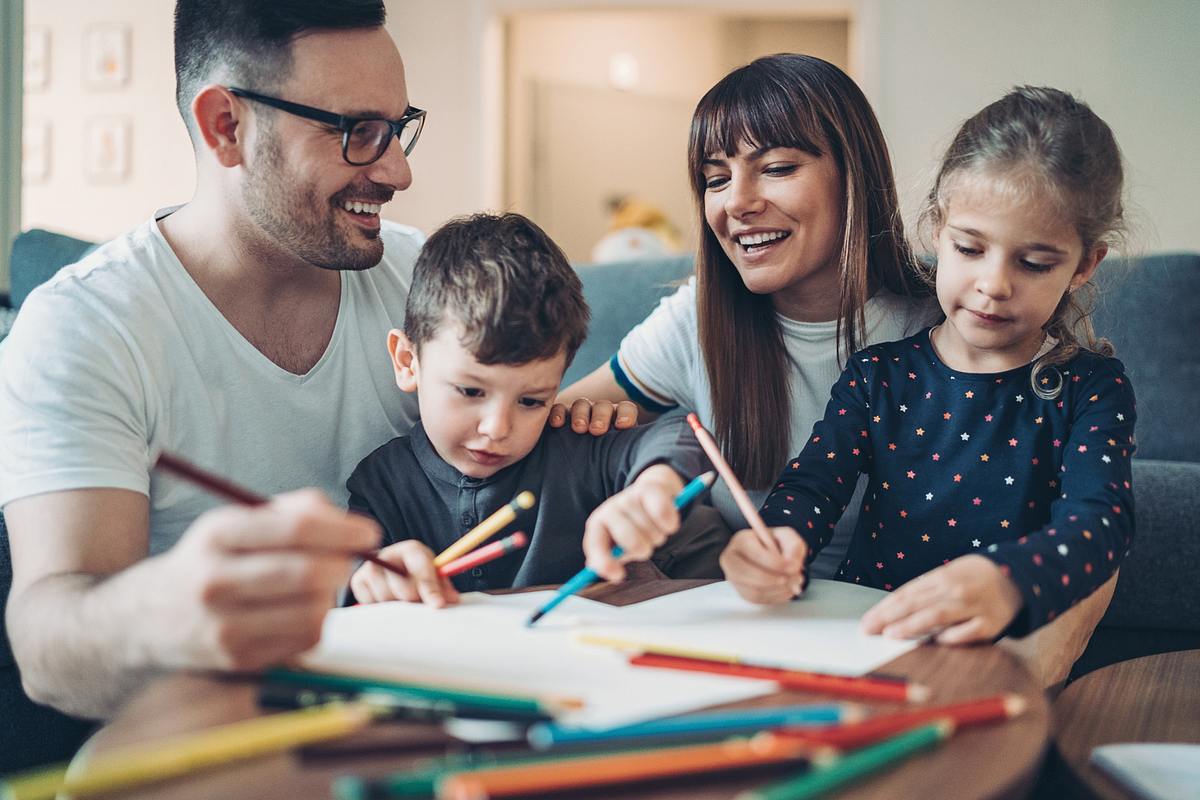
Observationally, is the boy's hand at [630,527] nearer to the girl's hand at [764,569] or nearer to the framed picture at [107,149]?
the girl's hand at [764,569]

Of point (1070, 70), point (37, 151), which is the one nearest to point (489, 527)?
point (1070, 70)

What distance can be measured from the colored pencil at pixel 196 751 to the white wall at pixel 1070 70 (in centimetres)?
375

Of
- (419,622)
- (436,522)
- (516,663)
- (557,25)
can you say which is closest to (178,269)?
(436,522)

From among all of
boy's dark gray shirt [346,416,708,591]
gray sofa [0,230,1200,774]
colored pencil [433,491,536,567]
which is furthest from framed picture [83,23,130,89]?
colored pencil [433,491,536,567]

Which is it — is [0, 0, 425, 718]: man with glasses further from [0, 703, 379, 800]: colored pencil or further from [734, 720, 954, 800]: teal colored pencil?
[734, 720, 954, 800]: teal colored pencil

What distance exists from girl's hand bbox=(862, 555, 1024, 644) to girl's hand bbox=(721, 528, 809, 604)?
0.08 m

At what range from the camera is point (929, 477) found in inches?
49.6

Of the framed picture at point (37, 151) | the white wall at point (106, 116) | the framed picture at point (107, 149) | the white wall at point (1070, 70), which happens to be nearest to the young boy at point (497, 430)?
the white wall at point (1070, 70)

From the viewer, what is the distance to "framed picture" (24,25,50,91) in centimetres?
489

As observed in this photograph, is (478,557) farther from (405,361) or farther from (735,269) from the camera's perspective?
(735,269)

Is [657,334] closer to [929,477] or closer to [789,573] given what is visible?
[929,477]

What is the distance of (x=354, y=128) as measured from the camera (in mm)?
1350

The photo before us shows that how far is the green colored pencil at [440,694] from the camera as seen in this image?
0.63 m

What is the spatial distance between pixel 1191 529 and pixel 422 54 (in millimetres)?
3994
